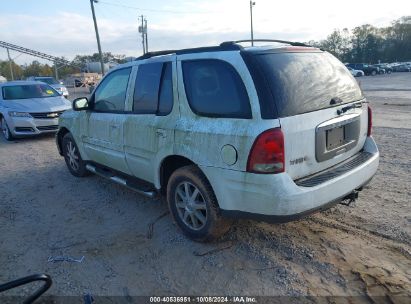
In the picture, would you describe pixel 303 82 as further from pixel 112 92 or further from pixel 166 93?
pixel 112 92

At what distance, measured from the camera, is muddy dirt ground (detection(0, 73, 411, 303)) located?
3021 mm

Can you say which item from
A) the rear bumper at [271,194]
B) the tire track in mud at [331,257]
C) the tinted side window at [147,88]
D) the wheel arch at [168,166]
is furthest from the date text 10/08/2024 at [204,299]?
the tinted side window at [147,88]

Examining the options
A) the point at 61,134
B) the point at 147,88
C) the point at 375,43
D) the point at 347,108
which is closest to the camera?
the point at 347,108

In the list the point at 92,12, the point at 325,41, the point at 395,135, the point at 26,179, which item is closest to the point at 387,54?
the point at 325,41

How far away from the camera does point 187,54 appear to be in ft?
12.1

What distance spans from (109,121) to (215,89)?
1.96m

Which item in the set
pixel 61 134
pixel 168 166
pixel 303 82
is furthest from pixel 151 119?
pixel 61 134

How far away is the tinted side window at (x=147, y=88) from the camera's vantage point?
157 inches

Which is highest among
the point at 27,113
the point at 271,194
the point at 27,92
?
the point at 27,92

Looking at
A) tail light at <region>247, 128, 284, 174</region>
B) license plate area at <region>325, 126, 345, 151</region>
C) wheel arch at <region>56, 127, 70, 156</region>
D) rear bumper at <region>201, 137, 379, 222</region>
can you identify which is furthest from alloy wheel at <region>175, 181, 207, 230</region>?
wheel arch at <region>56, 127, 70, 156</region>

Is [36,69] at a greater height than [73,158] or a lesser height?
greater

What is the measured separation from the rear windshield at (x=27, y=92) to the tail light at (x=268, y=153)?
982 centimetres

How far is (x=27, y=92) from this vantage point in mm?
11078

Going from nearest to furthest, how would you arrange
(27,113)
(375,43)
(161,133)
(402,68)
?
(161,133)
(27,113)
(402,68)
(375,43)
